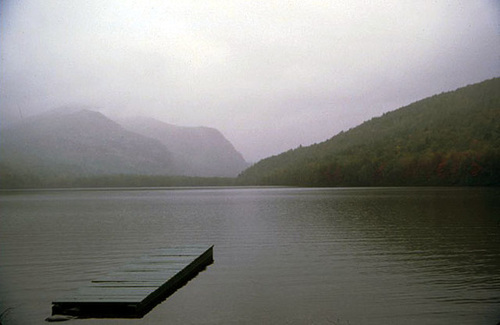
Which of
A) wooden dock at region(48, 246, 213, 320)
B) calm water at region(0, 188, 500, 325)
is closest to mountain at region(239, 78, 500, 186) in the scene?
calm water at region(0, 188, 500, 325)

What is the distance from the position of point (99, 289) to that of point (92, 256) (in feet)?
25.1

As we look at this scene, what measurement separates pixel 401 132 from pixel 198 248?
12464cm

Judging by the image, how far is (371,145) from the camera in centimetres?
13025

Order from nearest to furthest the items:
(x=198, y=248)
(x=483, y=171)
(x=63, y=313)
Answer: (x=63, y=313) → (x=198, y=248) → (x=483, y=171)

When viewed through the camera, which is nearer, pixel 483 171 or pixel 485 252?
pixel 485 252

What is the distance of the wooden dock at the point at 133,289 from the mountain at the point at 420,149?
88.0 m

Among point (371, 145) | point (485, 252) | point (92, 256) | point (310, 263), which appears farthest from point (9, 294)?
point (371, 145)

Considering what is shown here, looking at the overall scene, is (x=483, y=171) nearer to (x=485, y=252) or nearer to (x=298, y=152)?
(x=485, y=252)

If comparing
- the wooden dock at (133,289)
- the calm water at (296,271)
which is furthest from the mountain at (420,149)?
the wooden dock at (133,289)

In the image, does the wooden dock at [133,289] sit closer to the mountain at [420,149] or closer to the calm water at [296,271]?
the calm water at [296,271]

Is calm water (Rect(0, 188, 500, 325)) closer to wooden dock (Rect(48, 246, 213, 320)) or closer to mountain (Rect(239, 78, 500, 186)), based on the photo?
wooden dock (Rect(48, 246, 213, 320))

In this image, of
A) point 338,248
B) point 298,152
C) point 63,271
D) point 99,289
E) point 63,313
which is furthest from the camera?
point 298,152

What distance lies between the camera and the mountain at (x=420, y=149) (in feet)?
317

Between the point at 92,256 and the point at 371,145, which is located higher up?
the point at 371,145
